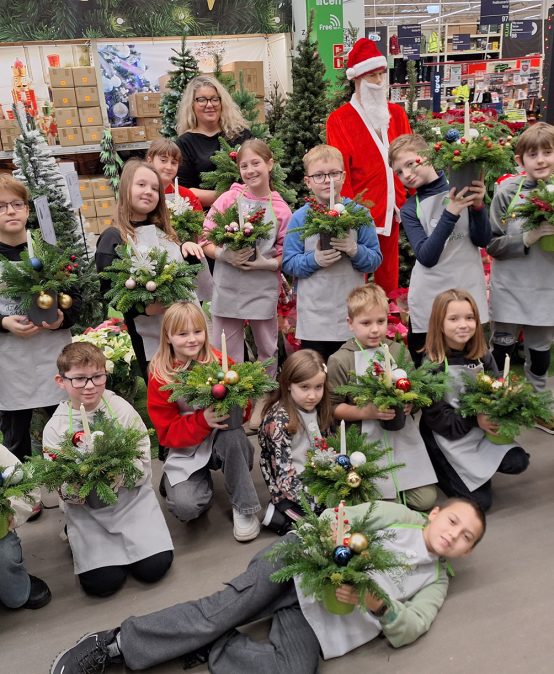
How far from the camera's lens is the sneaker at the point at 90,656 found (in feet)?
6.48

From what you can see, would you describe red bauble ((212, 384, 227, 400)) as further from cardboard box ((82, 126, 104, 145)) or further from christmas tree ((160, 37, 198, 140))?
cardboard box ((82, 126, 104, 145))

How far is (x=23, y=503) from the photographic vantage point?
234 cm

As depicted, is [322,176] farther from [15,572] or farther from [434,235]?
→ [15,572]

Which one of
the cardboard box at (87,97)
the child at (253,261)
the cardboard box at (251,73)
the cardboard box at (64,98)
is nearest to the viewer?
the child at (253,261)

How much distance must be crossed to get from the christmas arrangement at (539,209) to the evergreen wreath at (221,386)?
5.02 feet

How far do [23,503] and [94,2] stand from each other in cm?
827

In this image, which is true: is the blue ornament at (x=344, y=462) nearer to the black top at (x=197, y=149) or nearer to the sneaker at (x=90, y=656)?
the sneaker at (x=90, y=656)

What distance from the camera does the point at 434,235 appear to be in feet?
9.89

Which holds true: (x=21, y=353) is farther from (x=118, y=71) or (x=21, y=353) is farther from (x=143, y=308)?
(x=118, y=71)

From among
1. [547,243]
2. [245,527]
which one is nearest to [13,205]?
[245,527]

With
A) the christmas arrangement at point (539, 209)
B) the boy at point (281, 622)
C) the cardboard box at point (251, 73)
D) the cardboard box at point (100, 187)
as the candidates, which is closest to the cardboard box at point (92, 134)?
the cardboard box at point (100, 187)

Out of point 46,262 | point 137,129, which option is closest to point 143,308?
point 46,262

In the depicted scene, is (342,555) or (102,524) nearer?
(342,555)

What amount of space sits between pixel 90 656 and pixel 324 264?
195 centimetres
